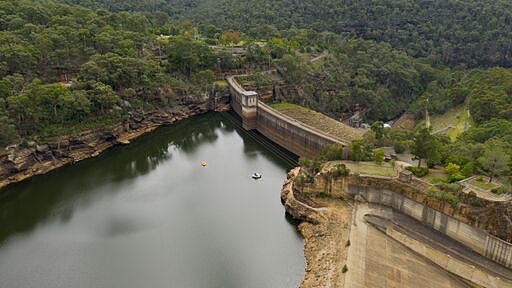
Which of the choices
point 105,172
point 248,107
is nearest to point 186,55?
point 248,107

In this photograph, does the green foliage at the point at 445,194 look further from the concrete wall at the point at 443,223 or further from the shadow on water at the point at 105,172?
the shadow on water at the point at 105,172

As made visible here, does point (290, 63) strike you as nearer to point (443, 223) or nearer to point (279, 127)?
point (279, 127)

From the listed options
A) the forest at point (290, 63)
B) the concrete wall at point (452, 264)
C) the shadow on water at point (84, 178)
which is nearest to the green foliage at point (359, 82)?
the forest at point (290, 63)

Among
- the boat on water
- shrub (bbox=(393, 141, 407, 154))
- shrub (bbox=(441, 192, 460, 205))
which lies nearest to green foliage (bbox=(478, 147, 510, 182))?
shrub (bbox=(441, 192, 460, 205))

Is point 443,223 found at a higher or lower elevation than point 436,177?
lower

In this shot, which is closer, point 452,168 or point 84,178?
point 452,168

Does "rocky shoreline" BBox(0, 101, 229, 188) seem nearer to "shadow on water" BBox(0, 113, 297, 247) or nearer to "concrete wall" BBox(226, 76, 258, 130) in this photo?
"shadow on water" BBox(0, 113, 297, 247)

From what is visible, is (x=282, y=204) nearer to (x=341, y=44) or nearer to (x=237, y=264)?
(x=237, y=264)
